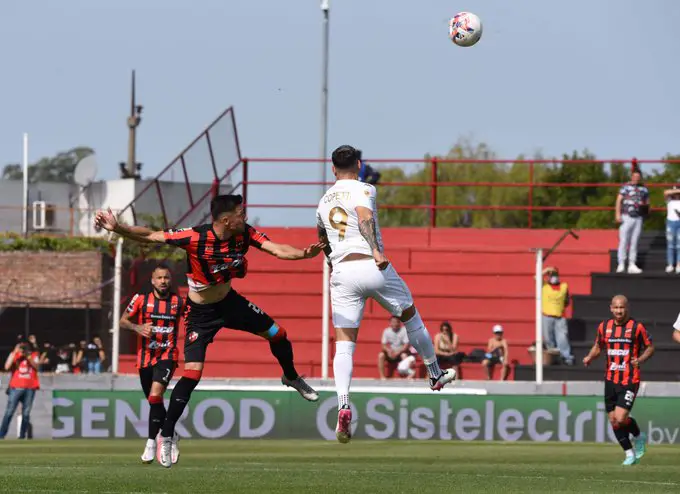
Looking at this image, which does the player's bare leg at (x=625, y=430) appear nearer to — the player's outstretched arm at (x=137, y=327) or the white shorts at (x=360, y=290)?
the white shorts at (x=360, y=290)

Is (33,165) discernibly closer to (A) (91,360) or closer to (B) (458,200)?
(B) (458,200)

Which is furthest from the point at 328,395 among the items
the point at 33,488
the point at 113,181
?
the point at 113,181

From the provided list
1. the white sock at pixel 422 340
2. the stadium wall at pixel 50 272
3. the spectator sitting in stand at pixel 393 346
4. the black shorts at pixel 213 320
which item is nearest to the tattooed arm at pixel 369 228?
the white sock at pixel 422 340

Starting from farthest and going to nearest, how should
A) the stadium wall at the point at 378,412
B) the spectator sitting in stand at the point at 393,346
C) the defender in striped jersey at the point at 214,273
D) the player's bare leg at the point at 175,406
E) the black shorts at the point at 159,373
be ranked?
the spectator sitting in stand at the point at 393,346
the stadium wall at the point at 378,412
the black shorts at the point at 159,373
the player's bare leg at the point at 175,406
the defender in striped jersey at the point at 214,273

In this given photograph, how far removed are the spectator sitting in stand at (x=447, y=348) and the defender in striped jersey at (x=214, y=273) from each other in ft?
34.6

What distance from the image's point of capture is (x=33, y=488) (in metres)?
10.5

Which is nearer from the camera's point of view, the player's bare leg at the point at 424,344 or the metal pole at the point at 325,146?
the player's bare leg at the point at 424,344

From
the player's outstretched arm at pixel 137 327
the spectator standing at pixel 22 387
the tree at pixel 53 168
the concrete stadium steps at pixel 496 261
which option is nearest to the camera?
the player's outstretched arm at pixel 137 327

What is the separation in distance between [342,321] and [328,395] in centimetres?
1042

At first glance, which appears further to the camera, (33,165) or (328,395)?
(33,165)

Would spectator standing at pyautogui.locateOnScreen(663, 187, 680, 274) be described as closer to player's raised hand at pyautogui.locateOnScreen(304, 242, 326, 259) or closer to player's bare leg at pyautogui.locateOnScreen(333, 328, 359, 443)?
player's bare leg at pyautogui.locateOnScreen(333, 328, 359, 443)

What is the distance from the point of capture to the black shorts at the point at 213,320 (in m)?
12.5

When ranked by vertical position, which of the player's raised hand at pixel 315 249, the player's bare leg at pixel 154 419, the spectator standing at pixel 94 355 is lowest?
the spectator standing at pixel 94 355

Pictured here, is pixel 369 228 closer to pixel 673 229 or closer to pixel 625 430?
pixel 625 430
